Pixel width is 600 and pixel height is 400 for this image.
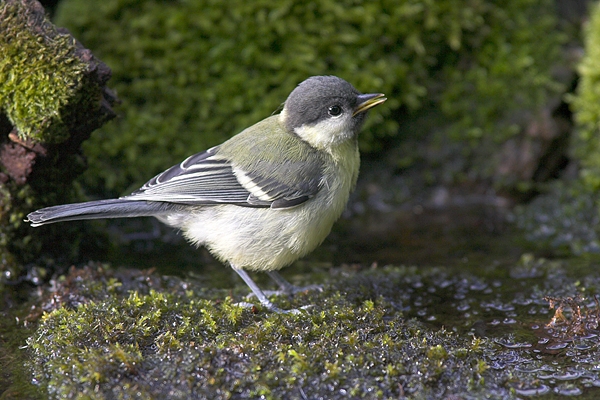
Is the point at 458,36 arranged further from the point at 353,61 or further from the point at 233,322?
the point at 233,322

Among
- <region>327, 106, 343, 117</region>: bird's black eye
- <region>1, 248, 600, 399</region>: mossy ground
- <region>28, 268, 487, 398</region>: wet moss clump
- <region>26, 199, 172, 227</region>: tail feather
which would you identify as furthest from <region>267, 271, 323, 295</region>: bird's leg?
<region>327, 106, 343, 117</region>: bird's black eye

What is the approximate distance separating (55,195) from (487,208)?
13.6 feet

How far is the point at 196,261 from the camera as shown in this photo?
508 centimetres

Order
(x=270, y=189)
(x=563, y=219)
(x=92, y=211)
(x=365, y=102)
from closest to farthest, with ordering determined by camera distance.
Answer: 1. (x=92, y=211)
2. (x=270, y=189)
3. (x=365, y=102)
4. (x=563, y=219)

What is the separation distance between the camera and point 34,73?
11.9 feet

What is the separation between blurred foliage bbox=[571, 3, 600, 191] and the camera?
5648mm

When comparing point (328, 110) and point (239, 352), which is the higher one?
point (328, 110)

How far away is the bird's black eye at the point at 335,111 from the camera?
395cm

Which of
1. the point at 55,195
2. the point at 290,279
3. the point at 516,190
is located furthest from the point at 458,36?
the point at 55,195

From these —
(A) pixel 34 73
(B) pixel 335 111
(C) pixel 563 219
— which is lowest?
(C) pixel 563 219

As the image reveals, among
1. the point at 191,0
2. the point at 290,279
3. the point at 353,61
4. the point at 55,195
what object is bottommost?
the point at 290,279

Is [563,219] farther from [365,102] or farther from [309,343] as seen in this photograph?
[309,343]

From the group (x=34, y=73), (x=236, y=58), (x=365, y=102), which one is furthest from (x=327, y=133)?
(x=236, y=58)

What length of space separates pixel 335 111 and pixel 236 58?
2.19 metres
